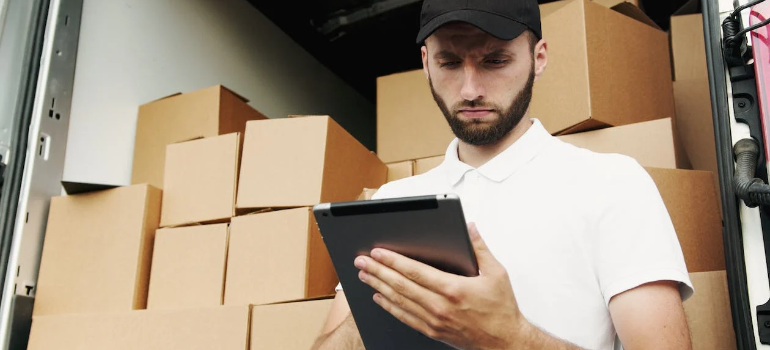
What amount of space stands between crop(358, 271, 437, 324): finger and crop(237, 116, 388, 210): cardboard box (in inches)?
25.0

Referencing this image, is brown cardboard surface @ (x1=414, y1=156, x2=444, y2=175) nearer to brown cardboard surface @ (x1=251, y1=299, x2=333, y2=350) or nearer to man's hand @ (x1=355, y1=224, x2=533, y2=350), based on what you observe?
brown cardboard surface @ (x1=251, y1=299, x2=333, y2=350)

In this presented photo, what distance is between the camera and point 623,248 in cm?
84

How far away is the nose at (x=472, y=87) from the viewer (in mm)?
1027

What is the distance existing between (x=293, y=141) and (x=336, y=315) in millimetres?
510

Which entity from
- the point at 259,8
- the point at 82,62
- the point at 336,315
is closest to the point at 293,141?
the point at 336,315

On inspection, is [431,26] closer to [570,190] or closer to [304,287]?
[570,190]

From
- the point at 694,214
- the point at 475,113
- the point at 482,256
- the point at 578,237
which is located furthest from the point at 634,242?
the point at 694,214

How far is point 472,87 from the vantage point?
1.03m

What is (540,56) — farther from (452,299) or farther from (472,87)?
(452,299)

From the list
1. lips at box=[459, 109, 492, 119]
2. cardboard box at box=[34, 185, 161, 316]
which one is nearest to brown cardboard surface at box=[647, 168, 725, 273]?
lips at box=[459, 109, 492, 119]

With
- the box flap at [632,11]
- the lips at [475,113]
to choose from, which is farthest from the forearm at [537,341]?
the box flap at [632,11]

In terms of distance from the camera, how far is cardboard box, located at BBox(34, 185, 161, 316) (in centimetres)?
146

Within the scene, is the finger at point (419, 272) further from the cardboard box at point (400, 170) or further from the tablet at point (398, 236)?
the cardboard box at point (400, 170)

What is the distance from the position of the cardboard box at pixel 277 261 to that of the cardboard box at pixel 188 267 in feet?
0.09
